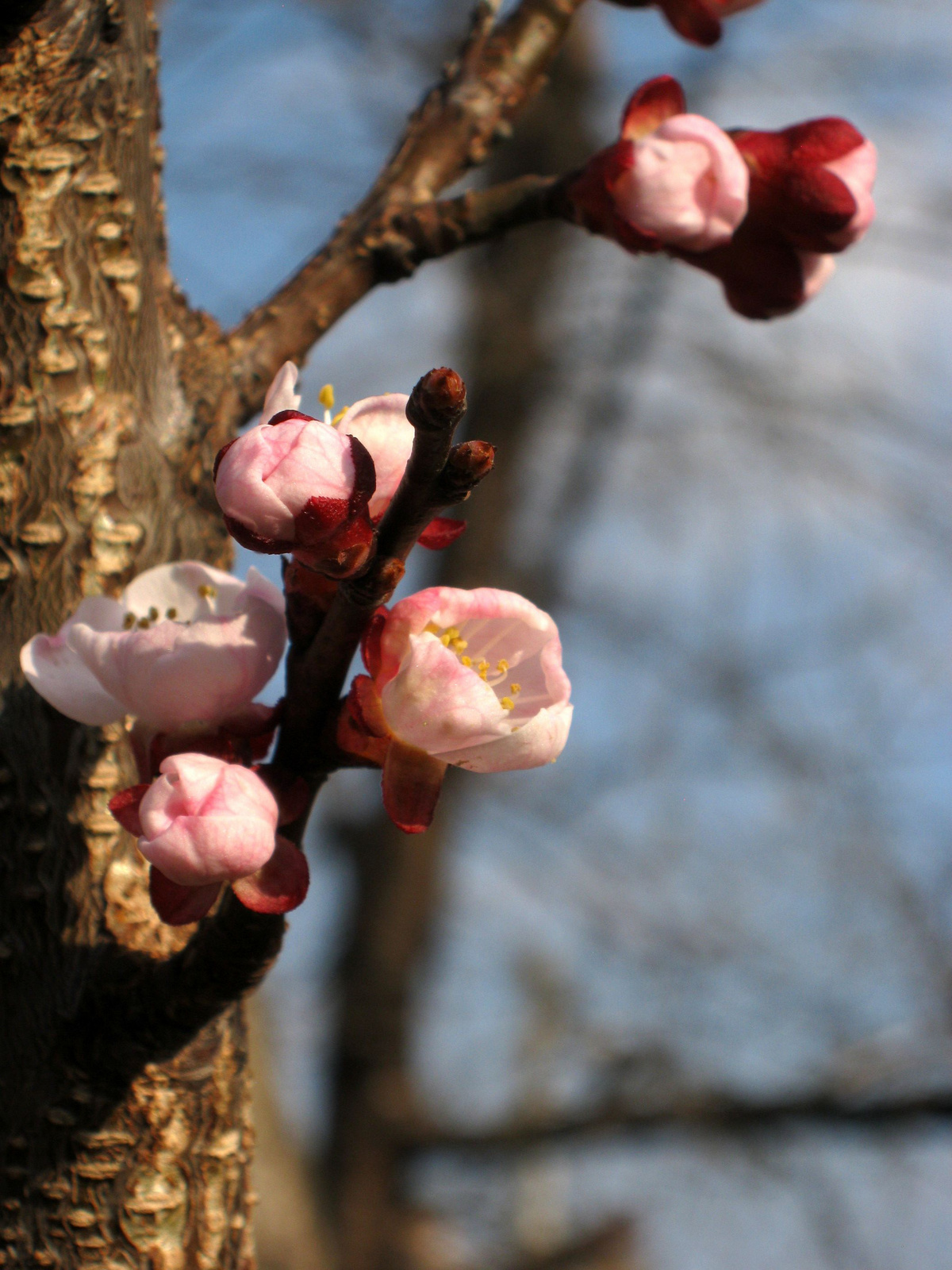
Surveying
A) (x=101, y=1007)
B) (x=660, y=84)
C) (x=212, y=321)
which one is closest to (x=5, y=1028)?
(x=101, y=1007)

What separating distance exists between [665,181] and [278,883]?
1.98ft

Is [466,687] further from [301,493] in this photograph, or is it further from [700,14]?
[700,14]

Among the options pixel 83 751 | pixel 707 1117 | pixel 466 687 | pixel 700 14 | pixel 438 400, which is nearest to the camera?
pixel 438 400

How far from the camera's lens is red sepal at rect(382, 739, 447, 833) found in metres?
0.63

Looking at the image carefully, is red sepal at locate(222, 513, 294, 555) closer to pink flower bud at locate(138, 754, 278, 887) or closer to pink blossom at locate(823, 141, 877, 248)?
pink flower bud at locate(138, 754, 278, 887)

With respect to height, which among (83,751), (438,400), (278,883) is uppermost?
(438,400)

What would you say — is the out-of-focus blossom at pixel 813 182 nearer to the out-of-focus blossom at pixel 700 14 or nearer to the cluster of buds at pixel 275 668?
the out-of-focus blossom at pixel 700 14

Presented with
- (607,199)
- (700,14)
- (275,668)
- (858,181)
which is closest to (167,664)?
(275,668)

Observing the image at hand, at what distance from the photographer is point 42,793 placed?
87cm

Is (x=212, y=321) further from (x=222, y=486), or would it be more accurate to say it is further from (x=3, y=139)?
(x=222, y=486)

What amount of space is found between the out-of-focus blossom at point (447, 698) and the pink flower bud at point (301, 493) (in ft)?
0.27

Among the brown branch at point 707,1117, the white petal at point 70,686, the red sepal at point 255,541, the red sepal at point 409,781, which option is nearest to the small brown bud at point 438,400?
the red sepal at point 255,541

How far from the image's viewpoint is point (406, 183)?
1110 mm

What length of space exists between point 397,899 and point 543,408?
1.84 metres
